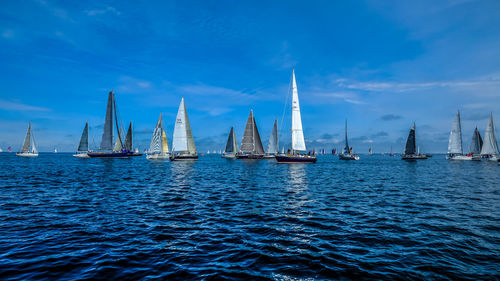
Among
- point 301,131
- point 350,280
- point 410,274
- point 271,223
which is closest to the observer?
point 350,280

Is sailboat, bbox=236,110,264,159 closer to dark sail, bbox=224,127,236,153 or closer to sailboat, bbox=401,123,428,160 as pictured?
dark sail, bbox=224,127,236,153

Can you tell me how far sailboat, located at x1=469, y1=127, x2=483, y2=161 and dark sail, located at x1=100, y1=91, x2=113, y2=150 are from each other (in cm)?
14398

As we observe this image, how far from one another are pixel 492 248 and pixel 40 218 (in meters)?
20.6

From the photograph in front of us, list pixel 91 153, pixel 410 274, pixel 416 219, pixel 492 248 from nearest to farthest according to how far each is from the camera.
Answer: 1. pixel 410 274
2. pixel 492 248
3. pixel 416 219
4. pixel 91 153

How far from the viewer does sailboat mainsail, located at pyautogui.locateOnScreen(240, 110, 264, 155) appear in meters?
88.9

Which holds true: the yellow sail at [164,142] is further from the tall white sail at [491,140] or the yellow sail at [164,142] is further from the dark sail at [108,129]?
the tall white sail at [491,140]

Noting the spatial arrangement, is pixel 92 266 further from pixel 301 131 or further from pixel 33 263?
pixel 301 131

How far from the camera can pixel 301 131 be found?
6406 centimetres

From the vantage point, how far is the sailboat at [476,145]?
9950 centimetres

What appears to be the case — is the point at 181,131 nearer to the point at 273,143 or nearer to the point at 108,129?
the point at 108,129

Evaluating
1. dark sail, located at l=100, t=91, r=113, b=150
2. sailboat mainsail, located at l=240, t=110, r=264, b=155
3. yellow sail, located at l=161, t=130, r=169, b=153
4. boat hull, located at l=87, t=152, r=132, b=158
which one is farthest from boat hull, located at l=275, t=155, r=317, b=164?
boat hull, located at l=87, t=152, r=132, b=158

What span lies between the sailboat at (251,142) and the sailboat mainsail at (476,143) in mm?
86943

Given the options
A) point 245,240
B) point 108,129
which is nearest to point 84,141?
point 108,129

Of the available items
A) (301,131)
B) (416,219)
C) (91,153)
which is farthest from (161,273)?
(91,153)
